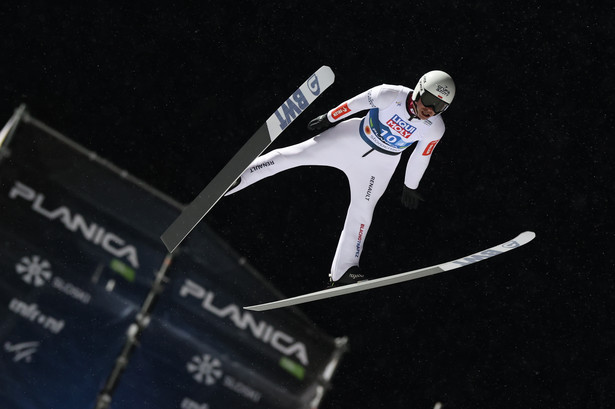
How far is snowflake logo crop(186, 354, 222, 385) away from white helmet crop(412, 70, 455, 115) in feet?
7.87

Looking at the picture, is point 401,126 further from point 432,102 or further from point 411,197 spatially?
point 411,197

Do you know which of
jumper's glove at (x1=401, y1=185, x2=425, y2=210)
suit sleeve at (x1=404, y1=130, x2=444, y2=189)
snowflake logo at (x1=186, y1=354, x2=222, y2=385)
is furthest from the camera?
snowflake logo at (x1=186, y1=354, x2=222, y2=385)

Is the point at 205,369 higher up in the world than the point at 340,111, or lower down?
lower down

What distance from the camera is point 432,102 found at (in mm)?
5062

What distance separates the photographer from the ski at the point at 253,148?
16.2 feet

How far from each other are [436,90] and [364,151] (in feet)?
1.92

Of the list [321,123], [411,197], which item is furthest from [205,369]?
[321,123]

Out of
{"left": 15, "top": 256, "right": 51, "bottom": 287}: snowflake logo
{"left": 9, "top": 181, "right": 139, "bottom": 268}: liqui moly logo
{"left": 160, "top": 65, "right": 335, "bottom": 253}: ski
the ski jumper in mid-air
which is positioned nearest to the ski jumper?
the ski jumper in mid-air

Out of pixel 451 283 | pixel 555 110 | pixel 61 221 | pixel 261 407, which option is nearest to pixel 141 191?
pixel 61 221

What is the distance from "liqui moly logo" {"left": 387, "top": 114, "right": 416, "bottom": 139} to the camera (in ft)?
17.2

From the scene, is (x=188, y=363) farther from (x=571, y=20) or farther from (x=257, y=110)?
(x=571, y=20)

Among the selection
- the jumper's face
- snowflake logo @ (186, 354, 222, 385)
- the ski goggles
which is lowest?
snowflake logo @ (186, 354, 222, 385)

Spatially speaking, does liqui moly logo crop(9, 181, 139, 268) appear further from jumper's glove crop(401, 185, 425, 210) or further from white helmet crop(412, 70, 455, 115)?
white helmet crop(412, 70, 455, 115)

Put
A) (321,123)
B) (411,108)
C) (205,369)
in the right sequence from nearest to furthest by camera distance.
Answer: (411,108) < (321,123) < (205,369)
